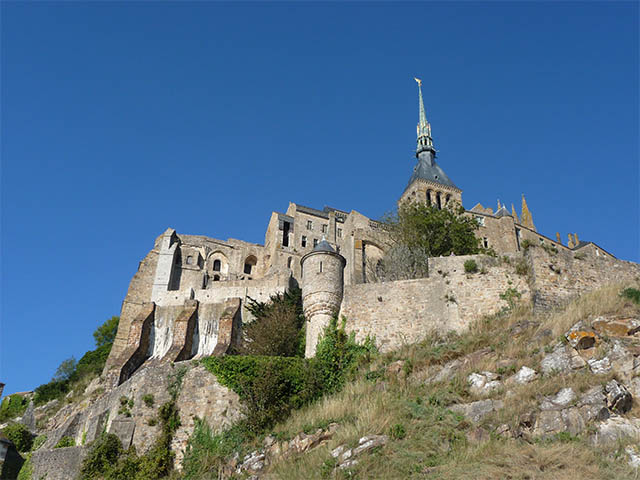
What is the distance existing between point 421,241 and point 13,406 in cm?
3023

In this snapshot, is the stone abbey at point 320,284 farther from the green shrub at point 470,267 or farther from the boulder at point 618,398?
the boulder at point 618,398

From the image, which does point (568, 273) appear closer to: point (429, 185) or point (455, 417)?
point (455, 417)

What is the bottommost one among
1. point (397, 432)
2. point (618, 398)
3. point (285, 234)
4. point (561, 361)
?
point (397, 432)

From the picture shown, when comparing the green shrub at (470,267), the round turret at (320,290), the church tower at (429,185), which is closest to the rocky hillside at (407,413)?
the green shrub at (470,267)

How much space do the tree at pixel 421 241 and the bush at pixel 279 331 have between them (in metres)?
6.24

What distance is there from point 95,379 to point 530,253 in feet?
93.1

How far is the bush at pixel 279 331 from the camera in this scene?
28.8m

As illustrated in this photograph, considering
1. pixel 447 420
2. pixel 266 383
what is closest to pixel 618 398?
pixel 447 420

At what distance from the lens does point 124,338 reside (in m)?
40.9

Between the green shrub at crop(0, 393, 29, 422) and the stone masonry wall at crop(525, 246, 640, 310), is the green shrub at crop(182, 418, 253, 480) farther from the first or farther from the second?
the green shrub at crop(0, 393, 29, 422)

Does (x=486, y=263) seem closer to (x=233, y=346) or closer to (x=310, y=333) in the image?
(x=310, y=333)

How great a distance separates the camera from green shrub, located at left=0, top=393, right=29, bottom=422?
131ft

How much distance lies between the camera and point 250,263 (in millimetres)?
55281

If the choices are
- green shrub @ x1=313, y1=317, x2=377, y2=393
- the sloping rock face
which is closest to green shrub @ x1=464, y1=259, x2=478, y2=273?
green shrub @ x1=313, y1=317, x2=377, y2=393
